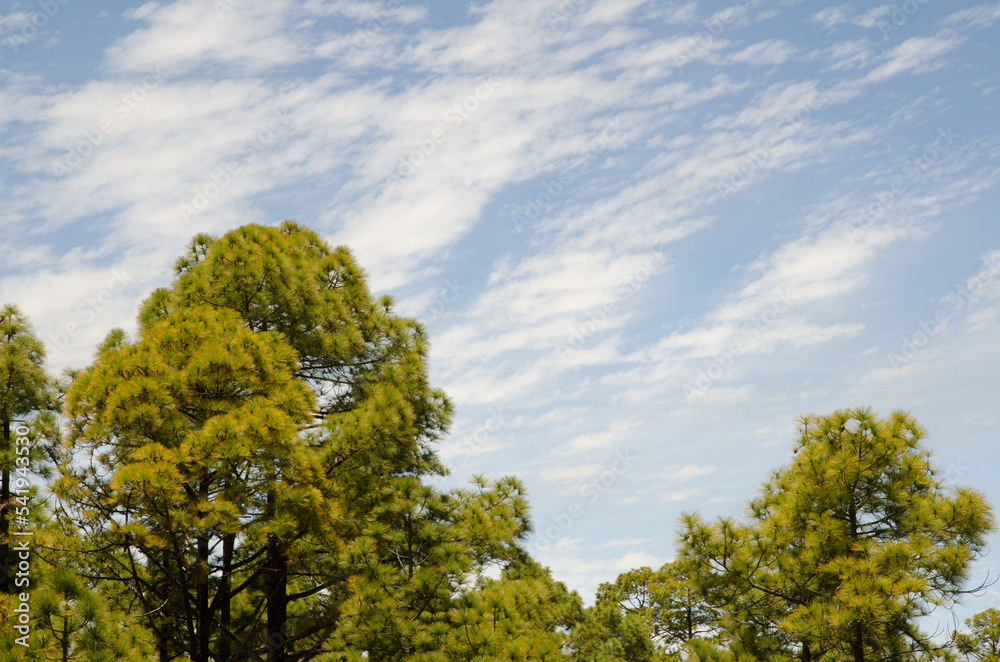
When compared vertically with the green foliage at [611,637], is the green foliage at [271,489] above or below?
above

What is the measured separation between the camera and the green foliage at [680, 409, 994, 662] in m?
9.99

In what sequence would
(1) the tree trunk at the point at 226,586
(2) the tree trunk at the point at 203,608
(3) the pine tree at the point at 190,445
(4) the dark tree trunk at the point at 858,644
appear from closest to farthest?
1. (3) the pine tree at the point at 190,445
2. (2) the tree trunk at the point at 203,608
3. (4) the dark tree trunk at the point at 858,644
4. (1) the tree trunk at the point at 226,586

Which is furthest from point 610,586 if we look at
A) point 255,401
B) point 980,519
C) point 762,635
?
point 255,401

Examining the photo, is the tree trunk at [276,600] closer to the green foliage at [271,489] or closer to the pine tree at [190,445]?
the green foliage at [271,489]

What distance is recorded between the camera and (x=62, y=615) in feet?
26.0

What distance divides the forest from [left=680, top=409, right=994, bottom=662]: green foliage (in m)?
0.03

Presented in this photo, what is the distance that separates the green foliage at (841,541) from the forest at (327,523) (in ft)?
0.11

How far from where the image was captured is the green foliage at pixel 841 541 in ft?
32.8

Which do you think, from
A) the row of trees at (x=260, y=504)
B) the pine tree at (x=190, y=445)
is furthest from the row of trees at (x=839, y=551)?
the pine tree at (x=190, y=445)

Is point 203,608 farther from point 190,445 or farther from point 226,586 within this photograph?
point 190,445

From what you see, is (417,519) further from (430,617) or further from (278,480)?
(278,480)

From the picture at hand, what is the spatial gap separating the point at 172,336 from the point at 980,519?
1142 cm

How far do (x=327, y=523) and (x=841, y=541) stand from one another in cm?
742

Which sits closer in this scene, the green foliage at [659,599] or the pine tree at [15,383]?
the pine tree at [15,383]
